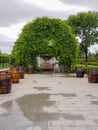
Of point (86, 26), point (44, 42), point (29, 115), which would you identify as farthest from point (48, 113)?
point (86, 26)

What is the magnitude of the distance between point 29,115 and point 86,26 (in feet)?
124

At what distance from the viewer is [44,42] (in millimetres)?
27641

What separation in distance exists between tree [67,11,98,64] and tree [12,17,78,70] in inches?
626

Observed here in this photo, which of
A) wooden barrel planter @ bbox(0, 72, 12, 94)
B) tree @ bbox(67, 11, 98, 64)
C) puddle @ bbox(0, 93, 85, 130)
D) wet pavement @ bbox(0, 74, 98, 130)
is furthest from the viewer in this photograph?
tree @ bbox(67, 11, 98, 64)

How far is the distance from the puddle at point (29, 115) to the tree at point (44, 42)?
18.1 m

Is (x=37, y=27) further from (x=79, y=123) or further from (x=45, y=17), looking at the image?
(x=79, y=123)

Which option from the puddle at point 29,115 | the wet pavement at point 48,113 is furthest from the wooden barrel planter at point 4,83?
the puddle at point 29,115

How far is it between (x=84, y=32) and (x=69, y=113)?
38.2m

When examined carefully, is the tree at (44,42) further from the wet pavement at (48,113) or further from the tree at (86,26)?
the wet pavement at (48,113)

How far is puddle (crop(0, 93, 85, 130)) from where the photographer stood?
6437 mm

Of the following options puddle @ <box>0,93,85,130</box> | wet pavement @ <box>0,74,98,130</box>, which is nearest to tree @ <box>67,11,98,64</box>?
wet pavement @ <box>0,74,98,130</box>

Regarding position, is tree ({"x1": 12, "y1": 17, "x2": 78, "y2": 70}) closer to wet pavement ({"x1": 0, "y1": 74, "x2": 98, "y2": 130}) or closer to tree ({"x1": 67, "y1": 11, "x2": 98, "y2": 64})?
tree ({"x1": 67, "y1": 11, "x2": 98, "y2": 64})

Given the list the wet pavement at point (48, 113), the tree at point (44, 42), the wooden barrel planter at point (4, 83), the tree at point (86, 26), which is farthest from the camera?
the tree at point (86, 26)

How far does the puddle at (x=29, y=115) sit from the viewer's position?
21.1 ft
